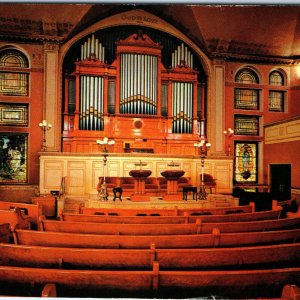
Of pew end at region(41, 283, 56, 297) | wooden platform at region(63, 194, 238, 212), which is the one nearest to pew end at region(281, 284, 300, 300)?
pew end at region(41, 283, 56, 297)

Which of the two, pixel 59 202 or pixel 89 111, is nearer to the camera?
pixel 59 202

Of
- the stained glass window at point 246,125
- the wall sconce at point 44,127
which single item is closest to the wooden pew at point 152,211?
the wall sconce at point 44,127

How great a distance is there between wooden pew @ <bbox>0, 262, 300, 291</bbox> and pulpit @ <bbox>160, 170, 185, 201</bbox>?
4480 mm

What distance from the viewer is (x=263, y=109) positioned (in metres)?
10.5

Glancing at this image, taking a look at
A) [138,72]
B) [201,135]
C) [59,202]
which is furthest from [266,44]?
[59,202]

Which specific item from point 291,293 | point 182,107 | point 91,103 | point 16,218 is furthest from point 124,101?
point 291,293

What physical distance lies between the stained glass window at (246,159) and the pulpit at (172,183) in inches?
160

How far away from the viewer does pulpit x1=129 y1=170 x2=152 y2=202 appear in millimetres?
6648

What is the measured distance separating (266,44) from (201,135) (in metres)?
3.65

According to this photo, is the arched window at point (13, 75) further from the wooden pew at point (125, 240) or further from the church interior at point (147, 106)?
the wooden pew at point (125, 240)

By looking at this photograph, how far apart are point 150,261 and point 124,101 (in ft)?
25.7

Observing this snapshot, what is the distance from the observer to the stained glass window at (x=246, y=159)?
1033 centimetres

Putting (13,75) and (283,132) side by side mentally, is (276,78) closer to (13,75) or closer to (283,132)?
(283,132)

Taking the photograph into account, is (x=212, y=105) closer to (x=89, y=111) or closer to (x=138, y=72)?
(x=138, y=72)
